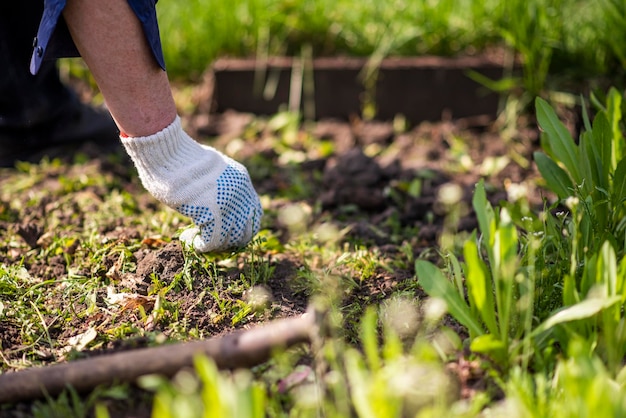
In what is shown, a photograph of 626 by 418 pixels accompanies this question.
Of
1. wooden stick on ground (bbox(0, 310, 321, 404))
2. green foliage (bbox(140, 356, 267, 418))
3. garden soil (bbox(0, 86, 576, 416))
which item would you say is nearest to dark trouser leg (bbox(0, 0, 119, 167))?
garden soil (bbox(0, 86, 576, 416))

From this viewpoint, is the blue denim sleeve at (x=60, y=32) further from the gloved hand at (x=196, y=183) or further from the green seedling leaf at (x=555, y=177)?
the green seedling leaf at (x=555, y=177)

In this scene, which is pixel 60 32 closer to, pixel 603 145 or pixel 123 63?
pixel 123 63

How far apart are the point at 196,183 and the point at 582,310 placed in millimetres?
979

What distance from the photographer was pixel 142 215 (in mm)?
2494

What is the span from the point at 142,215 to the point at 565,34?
1952mm

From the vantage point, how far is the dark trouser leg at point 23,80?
2494 millimetres

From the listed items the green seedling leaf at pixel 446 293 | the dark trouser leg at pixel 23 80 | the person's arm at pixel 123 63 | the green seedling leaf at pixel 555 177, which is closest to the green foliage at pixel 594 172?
the green seedling leaf at pixel 555 177

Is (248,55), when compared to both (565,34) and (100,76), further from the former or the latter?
(100,76)

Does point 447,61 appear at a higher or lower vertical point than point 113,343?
higher

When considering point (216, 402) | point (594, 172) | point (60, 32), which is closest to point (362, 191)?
point (594, 172)

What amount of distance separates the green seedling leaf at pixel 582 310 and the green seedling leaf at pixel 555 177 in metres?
0.61

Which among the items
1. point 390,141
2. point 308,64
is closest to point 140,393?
point 390,141

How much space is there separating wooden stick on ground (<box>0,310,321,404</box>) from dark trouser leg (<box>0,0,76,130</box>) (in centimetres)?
141

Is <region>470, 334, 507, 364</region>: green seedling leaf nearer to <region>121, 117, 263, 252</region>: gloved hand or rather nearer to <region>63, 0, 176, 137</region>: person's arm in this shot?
<region>121, 117, 263, 252</region>: gloved hand
